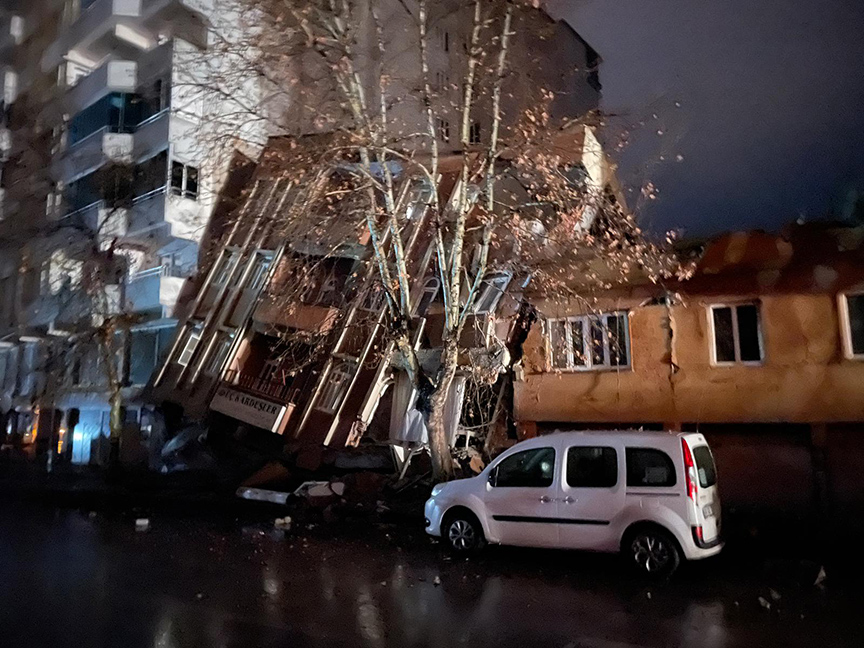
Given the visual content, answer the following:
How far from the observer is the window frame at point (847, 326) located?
10.6 meters

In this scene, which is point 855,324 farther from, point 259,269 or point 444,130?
point 259,269

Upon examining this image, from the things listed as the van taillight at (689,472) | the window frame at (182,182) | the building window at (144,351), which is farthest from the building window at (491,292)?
the building window at (144,351)

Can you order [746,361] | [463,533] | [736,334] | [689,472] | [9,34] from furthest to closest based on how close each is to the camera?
[9,34]
[736,334]
[746,361]
[463,533]
[689,472]

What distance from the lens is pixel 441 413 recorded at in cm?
1108

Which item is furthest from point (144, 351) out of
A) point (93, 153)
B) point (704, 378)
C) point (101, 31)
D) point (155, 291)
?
point (704, 378)

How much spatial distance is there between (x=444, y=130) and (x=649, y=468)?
51.1 feet

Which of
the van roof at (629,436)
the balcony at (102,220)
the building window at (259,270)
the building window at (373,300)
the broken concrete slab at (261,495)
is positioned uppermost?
the balcony at (102,220)

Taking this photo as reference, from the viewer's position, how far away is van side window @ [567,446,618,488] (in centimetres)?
779

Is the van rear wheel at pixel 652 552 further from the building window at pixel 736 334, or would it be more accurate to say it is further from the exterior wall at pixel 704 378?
the building window at pixel 736 334

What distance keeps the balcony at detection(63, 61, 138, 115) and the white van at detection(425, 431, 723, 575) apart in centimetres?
2307

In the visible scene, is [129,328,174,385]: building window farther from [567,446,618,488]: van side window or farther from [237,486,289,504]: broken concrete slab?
[567,446,618,488]: van side window

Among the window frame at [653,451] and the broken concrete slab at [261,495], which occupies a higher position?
the window frame at [653,451]

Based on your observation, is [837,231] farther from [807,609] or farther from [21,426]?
[21,426]

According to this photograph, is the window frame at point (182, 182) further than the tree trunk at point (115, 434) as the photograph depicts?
Yes
